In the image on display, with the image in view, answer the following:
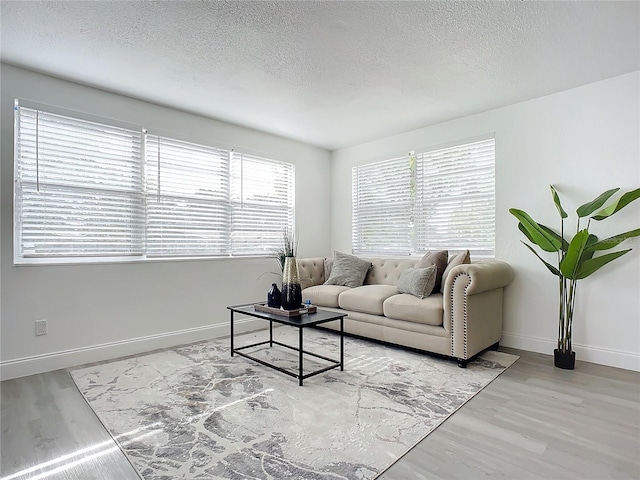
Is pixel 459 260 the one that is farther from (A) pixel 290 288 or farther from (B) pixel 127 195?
(B) pixel 127 195

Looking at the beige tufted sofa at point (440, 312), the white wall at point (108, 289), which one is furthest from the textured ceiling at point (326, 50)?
the beige tufted sofa at point (440, 312)

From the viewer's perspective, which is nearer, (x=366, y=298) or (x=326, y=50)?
(x=326, y=50)

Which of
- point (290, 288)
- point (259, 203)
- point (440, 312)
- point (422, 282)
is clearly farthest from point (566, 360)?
point (259, 203)

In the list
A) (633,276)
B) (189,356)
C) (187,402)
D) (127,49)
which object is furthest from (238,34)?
(633,276)

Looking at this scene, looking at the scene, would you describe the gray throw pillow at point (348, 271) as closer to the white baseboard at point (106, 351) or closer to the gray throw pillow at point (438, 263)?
the gray throw pillow at point (438, 263)

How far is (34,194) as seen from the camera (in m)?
3.05

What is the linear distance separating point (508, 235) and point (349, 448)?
9.47 ft

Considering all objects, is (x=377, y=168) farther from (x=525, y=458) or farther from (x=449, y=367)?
(x=525, y=458)

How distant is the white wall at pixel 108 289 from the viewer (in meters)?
2.93

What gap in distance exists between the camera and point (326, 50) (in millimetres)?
2689

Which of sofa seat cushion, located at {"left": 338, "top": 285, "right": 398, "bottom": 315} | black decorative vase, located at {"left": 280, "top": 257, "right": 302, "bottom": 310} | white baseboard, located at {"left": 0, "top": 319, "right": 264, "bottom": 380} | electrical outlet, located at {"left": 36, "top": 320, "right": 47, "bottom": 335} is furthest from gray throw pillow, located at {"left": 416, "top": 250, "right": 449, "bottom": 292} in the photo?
electrical outlet, located at {"left": 36, "top": 320, "right": 47, "bottom": 335}

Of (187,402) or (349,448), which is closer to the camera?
(349,448)

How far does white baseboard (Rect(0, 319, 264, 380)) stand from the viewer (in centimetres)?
293

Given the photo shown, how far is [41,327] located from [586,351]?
15.9 feet
